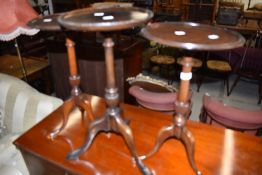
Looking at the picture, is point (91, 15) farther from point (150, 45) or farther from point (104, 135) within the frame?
point (150, 45)

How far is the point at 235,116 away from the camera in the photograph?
1565 mm

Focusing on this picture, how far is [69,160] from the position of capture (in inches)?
42.7

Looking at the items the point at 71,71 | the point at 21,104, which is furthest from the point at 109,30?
the point at 21,104

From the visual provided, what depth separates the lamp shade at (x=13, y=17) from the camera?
1.34 m

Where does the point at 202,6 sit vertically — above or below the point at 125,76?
above

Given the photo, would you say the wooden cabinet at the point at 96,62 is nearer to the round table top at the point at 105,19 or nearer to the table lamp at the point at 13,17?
the table lamp at the point at 13,17

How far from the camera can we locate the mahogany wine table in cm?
103

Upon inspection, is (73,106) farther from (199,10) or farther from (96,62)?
(199,10)

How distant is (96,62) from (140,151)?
1.63 m

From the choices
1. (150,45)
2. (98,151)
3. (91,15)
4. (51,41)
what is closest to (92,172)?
(98,151)

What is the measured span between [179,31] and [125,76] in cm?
162

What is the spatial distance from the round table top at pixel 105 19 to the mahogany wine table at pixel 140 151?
1.98 ft

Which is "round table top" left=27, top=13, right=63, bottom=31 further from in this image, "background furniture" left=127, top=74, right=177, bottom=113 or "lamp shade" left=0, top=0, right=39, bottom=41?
"background furniture" left=127, top=74, right=177, bottom=113

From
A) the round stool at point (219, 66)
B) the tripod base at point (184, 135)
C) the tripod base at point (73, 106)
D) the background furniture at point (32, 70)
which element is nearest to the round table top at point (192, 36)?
the tripod base at point (184, 135)
